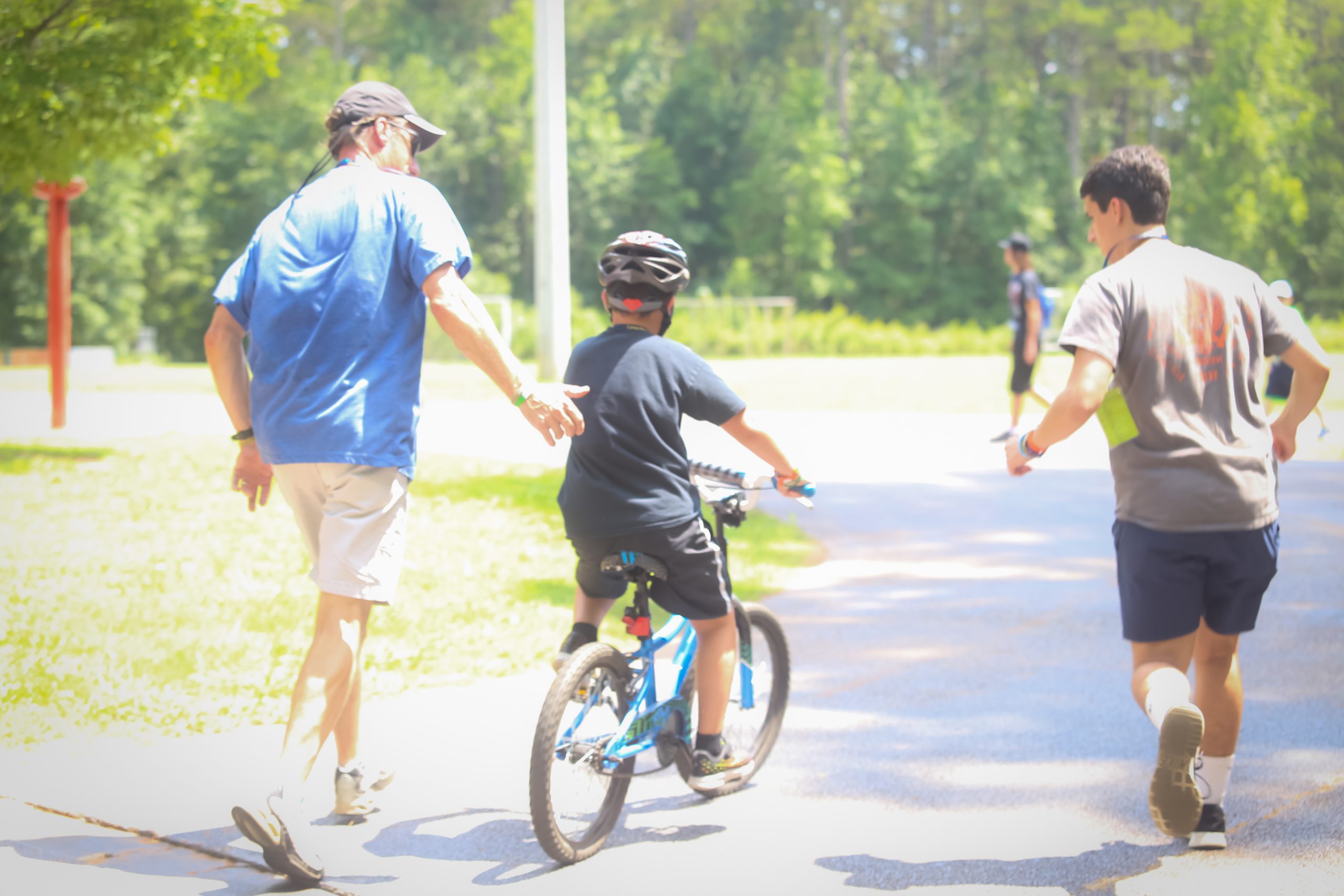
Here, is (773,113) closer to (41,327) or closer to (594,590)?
(41,327)

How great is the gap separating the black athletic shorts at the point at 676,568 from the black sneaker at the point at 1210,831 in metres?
1.49

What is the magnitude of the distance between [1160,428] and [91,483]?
10.3 meters

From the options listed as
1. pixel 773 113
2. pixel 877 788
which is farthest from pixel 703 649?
pixel 773 113

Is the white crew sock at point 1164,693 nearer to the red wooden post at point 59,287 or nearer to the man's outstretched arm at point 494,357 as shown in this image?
the man's outstretched arm at point 494,357

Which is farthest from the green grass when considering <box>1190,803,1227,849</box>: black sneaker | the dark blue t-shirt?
<box>1190,803,1227,849</box>: black sneaker

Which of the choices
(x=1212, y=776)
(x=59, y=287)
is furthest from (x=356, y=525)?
(x=59, y=287)

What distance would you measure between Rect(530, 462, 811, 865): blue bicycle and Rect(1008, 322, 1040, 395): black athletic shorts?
1081 cm

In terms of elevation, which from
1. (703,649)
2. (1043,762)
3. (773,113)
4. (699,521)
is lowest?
(1043,762)

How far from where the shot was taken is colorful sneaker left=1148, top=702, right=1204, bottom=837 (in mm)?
3615

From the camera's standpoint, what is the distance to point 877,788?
15.6 feet

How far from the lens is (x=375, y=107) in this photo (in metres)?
4.07

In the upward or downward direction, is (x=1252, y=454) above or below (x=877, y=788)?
above

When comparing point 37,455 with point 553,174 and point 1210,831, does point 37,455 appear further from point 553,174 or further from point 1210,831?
point 1210,831

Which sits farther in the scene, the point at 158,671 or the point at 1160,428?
the point at 158,671
